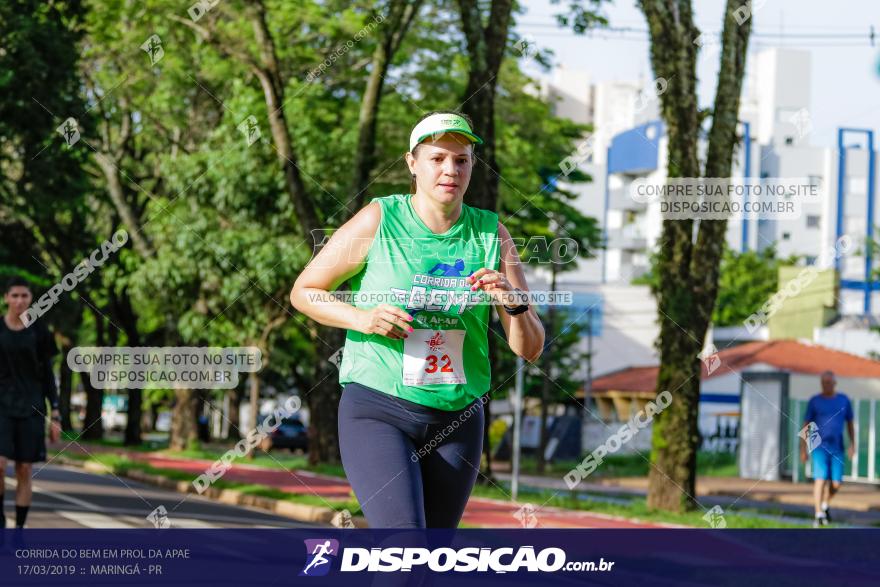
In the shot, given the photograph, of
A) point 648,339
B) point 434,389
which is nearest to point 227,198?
point 434,389

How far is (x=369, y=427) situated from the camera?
4.02 meters

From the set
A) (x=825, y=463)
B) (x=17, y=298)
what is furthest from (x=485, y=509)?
(x=17, y=298)

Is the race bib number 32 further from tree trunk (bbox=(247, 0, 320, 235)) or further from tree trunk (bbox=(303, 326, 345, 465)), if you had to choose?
tree trunk (bbox=(303, 326, 345, 465))

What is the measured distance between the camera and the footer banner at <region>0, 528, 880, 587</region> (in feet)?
13.3

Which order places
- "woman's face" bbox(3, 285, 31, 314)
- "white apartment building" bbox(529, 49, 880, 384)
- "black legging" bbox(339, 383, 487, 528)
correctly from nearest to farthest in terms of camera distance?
1. "black legging" bbox(339, 383, 487, 528)
2. "woman's face" bbox(3, 285, 31, 314)
3. "white apartment building" bbox(529, 49, 880, 384)

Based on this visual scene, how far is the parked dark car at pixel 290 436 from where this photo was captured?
164 ft

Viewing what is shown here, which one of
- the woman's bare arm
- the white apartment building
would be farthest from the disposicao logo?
the white apartment building

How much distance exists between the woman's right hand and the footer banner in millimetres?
562

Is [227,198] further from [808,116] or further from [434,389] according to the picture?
[434,389]

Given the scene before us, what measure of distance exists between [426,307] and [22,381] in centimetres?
549

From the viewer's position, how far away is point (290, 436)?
50.2m

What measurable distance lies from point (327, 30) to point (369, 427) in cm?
2249

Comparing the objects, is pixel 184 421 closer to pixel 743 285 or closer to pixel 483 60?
pixel 483 60

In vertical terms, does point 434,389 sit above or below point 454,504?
above
